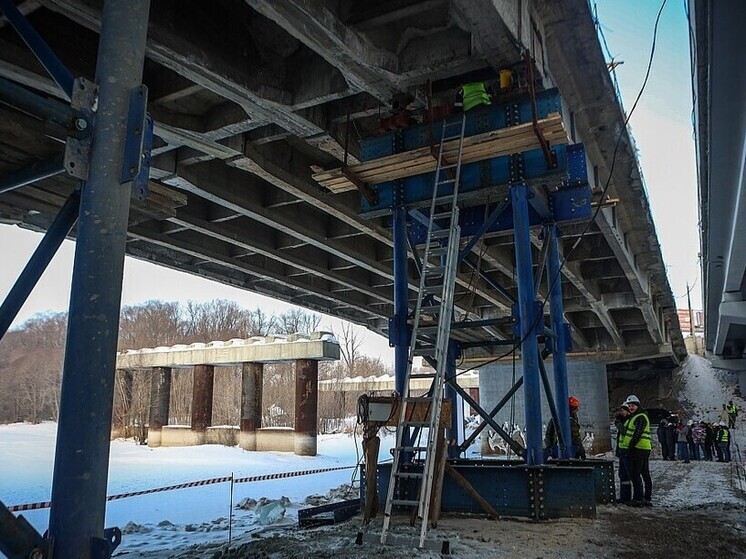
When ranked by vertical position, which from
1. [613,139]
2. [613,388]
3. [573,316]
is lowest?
[613,388]

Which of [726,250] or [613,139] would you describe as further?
[726,250]

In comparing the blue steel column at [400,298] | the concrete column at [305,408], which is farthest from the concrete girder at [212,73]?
the concrete column at [305,408]

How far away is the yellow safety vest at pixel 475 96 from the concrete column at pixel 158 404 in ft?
85.1

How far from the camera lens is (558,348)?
9.63m

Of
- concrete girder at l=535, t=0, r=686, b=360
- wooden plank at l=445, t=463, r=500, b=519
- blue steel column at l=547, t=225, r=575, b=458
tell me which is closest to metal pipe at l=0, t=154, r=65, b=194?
wooden plank at l=445, t=463, r=500, b=519

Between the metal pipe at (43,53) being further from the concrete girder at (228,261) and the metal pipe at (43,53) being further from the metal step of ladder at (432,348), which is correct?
the concrete girder at (228,261)

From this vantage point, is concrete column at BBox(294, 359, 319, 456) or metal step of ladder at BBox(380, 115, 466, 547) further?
concrete column at BBox(294, 359, 319, 456)

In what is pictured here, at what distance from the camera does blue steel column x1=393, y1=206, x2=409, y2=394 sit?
8281 mm

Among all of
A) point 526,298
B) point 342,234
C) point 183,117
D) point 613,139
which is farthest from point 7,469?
point 613,139

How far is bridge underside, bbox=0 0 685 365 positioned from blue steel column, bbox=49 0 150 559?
0.35m

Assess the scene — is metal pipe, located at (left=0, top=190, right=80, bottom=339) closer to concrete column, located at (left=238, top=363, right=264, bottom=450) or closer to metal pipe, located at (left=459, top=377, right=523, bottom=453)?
metal pipe, located at (left=459, top=377, right=523, bottom=453)

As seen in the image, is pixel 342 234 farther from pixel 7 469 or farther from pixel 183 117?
pixel 7 469

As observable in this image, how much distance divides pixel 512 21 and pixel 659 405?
40297 mm

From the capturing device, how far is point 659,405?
135ft
